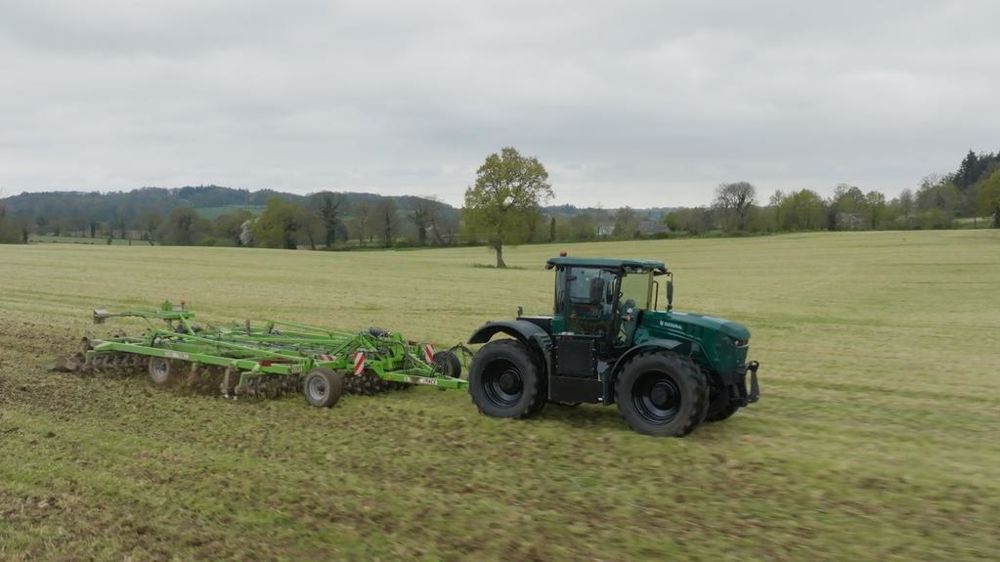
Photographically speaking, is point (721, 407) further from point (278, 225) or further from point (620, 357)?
point (278, 225)

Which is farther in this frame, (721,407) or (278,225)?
(278,225)

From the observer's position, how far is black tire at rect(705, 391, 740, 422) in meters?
9.07

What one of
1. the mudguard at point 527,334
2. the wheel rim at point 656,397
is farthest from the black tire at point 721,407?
the mudguard at point 527,334

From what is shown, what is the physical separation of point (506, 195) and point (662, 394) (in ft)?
145

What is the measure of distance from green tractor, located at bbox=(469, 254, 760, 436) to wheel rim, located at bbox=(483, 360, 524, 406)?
0.04 feet

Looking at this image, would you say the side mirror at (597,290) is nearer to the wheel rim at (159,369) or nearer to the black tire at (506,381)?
the black tire at (506,381)

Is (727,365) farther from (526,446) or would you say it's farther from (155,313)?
(155,313)

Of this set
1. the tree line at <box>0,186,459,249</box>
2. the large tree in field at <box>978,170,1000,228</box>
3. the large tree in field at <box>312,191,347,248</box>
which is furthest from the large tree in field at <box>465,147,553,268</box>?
the large tree in field at <box>978,170,1000,228</box>

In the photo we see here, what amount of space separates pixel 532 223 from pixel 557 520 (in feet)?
154

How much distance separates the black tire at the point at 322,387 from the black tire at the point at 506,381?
68.5 inches

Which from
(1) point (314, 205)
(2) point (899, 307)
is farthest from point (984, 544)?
(1) point (314, 205)

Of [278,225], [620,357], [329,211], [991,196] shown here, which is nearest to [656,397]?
[620,357]

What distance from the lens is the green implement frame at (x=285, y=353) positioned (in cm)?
1026

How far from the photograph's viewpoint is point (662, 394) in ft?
28.7
